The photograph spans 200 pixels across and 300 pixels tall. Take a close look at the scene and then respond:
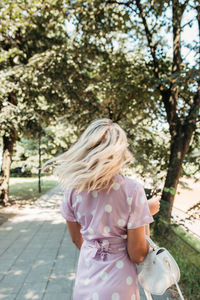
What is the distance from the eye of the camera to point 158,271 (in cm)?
156

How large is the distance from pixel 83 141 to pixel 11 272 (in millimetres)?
4048

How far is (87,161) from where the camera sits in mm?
1594

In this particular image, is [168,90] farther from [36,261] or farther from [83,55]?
[36,261]

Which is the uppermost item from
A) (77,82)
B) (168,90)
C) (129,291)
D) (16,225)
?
(77,82)

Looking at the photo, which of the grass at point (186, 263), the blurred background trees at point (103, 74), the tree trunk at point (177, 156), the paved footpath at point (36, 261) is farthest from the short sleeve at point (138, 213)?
the tree trunk at point (177, 156)

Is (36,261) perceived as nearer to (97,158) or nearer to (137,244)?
(137,244)

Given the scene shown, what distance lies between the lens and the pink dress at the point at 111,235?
1583 mm

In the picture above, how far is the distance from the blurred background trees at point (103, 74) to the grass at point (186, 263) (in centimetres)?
66

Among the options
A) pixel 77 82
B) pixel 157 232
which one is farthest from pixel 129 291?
pixel 77 82

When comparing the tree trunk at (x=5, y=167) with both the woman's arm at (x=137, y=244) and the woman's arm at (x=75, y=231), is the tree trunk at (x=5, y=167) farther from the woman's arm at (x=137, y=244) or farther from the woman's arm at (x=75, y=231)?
the woman's arm at (x=137, y=244)

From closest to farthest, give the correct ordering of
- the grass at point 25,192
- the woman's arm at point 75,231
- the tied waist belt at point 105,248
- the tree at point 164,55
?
the tied waist belt at point 105,248 → the woman's arm at point 75,231 → the tree at point 164,55 → the grass at point 25,192

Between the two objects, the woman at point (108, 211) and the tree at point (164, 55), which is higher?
the tree at point (164, 55)

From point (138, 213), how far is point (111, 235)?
219mm

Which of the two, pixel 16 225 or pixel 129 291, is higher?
pixel 129 291
